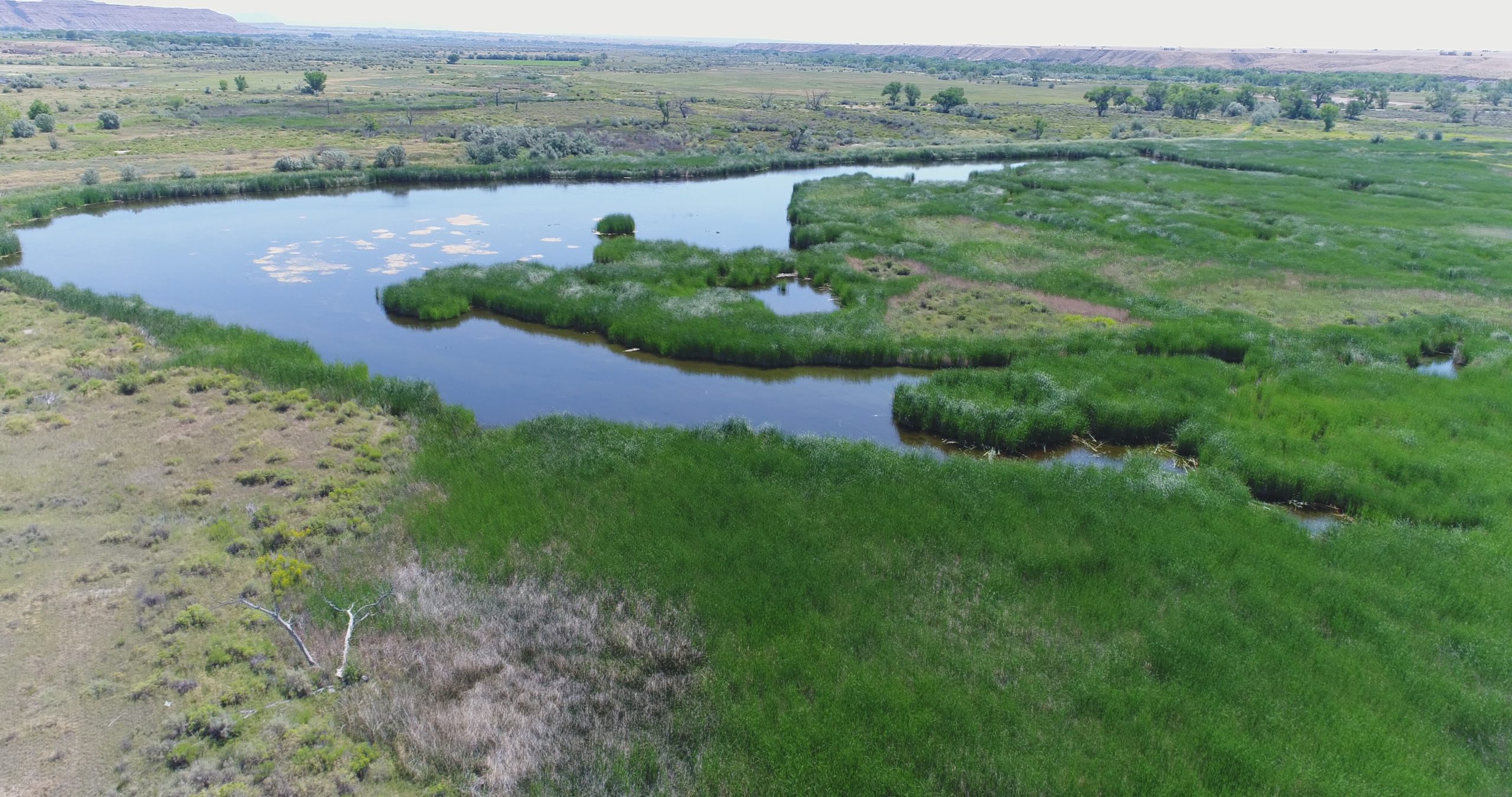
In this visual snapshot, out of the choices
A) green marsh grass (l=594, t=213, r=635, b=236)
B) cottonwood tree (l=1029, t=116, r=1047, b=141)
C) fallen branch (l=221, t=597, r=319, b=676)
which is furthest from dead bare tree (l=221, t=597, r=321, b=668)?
cottonwood tree (l=1029, t=116, r=1047, b=141)

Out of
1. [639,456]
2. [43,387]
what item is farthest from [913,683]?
[43,387]

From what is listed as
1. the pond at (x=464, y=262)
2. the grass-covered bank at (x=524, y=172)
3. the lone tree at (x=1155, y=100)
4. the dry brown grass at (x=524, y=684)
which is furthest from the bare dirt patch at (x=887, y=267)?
the lone tree at (x=1155, y=100)

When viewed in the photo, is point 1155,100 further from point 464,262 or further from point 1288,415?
point 464,262

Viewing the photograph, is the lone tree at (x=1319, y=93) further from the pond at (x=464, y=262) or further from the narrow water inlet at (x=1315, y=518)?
the narrow water inlet at (x=1315, y=518)

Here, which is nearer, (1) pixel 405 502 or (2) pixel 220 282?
(1) pixel 405 502

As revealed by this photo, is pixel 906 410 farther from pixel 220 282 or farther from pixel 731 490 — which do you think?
pixel 220 282

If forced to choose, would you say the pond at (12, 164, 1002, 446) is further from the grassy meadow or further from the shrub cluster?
the shrub cluster
